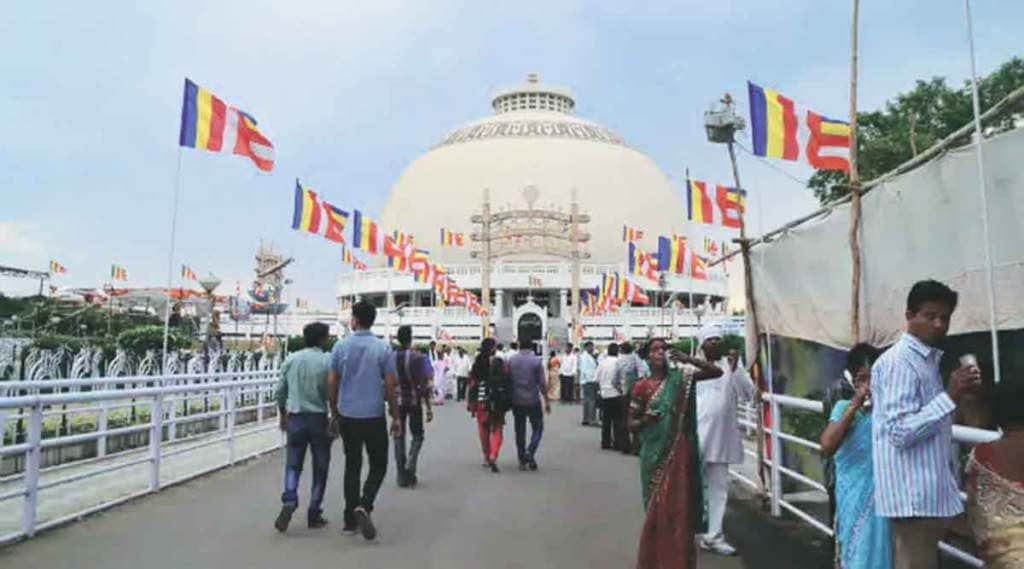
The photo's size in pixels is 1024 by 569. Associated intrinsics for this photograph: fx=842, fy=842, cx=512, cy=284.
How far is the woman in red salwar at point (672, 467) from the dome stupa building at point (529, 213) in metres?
38.0

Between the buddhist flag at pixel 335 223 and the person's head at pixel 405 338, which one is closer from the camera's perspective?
the person's head at pixel 405 338

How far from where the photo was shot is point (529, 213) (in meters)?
44.3

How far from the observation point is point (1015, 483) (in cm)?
278

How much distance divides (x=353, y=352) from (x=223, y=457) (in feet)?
16.4

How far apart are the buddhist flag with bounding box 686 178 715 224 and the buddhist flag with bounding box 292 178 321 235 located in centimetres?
811

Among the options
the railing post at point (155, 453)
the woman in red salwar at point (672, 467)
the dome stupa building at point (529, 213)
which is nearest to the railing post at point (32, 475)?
the railing post at point (155, 453)

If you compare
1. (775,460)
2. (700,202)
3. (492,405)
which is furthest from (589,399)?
(775,460)

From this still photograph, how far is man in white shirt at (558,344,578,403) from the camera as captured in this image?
23.0m

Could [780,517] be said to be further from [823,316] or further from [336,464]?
[336,464]

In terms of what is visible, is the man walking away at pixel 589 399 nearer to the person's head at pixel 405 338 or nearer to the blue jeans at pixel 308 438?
the person's head at pixel 405 338

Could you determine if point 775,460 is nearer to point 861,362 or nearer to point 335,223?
point 861,362

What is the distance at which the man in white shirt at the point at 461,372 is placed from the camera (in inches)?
992

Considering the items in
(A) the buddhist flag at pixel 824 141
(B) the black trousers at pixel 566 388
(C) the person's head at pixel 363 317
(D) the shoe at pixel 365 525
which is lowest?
(D) the shoe at pixel 365 525

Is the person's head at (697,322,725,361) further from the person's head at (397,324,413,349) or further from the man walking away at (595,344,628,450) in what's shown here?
the man walking away at (595,344,628,450)
